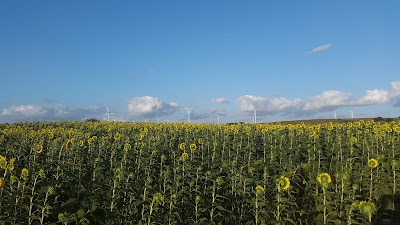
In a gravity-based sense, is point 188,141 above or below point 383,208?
above

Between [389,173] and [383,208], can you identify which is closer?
[383,208]

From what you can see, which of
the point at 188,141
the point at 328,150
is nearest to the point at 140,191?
the point at 328,150

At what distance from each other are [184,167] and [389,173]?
249 inches

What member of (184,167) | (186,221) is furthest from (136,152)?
(186,221)

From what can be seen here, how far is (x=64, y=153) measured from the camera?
1454 cm

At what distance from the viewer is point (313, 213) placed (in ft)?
30.1

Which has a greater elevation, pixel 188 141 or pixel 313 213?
pixel 188 141

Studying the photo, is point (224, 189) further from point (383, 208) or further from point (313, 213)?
point (383, 208)

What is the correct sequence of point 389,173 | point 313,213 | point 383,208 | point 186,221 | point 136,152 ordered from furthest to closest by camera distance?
point 136,152, point 389,173, point 383,208, point 313,213, point 186,221

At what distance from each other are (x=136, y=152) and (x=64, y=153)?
3179mm

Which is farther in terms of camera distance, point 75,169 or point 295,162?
point 295,162

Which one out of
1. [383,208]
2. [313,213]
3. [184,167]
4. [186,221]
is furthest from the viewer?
[184,167]

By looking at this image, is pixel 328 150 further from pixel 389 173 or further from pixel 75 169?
pixel 75 169

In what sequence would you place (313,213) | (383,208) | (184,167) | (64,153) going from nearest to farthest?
1. (313,213)
2. (383,208)
3. (184,167)
4. (64,153)
